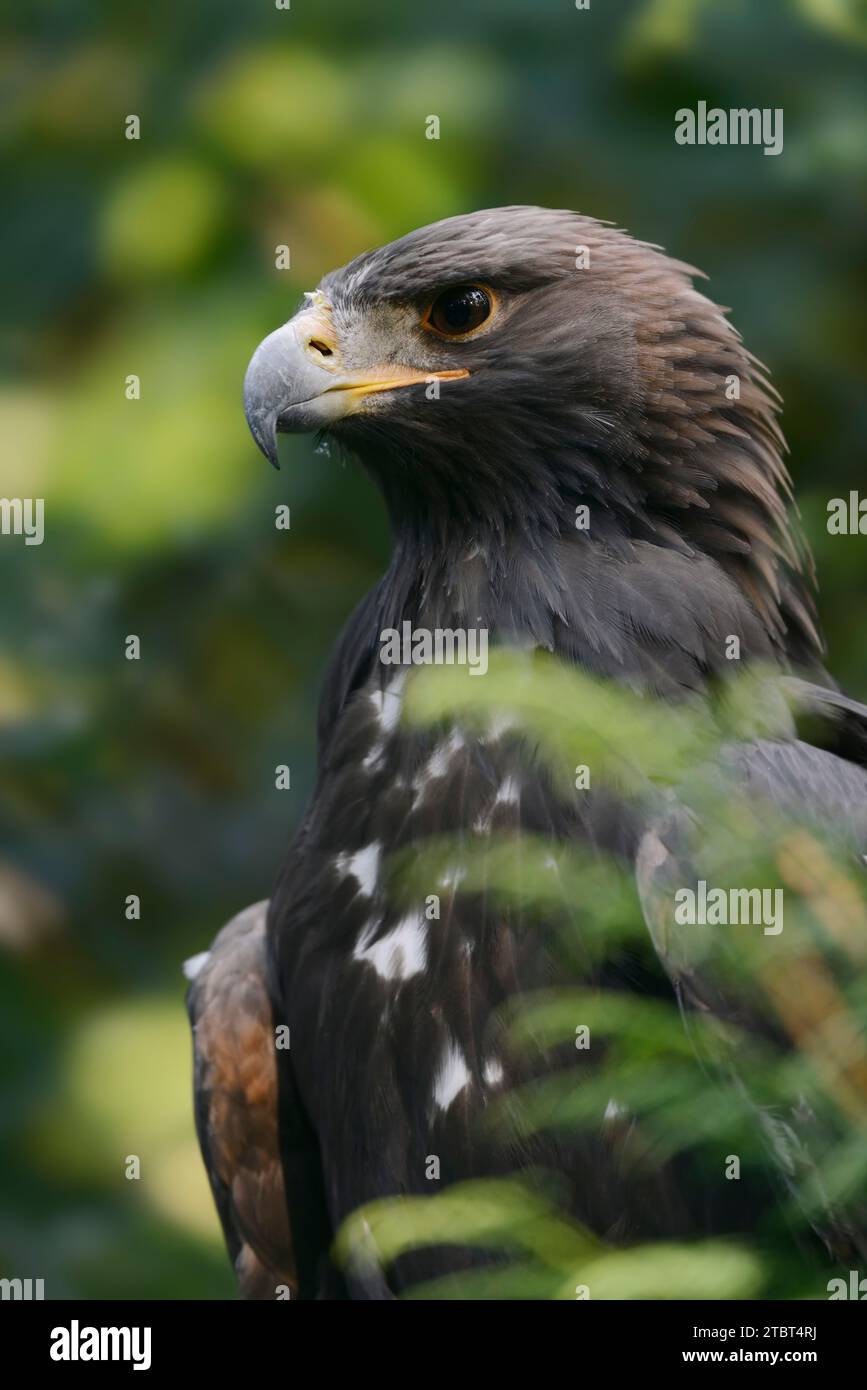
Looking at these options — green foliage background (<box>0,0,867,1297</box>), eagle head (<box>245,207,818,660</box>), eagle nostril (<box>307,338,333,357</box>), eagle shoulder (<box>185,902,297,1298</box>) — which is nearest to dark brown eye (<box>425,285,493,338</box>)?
eagle head (<box>245,207,818,660</box>)

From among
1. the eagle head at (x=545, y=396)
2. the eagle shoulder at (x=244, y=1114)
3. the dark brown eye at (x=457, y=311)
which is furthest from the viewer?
the eagle shoulder at (x=244, y=1114)

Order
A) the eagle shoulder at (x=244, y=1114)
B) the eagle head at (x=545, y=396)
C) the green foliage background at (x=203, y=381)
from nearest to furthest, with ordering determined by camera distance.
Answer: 1. the eagle head at (x=545, y=396)
2. the eagle shoulder at (x=244, y=1114)
3. the green foliage background at (x=203, y=381)

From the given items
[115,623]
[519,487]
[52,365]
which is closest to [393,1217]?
[519,487]

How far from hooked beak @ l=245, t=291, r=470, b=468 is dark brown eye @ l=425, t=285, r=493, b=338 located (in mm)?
73

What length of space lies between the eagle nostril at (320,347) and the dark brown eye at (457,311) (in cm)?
17

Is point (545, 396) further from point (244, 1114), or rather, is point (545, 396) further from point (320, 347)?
point (244, 1114)

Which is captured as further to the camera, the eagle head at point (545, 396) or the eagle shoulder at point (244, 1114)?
the eagle shoulder at point (244, 1114)

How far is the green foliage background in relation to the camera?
4387 mm

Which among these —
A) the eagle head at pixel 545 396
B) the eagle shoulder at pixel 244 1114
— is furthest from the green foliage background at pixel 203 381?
the eagle head at pixel 545 396

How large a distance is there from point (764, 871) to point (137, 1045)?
129 inches

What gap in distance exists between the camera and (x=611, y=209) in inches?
181

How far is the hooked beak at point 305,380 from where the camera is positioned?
2.86 m

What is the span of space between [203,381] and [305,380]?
158 centimetres

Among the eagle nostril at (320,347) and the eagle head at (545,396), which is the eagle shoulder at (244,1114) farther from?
the eagle nostril at (320,347)
